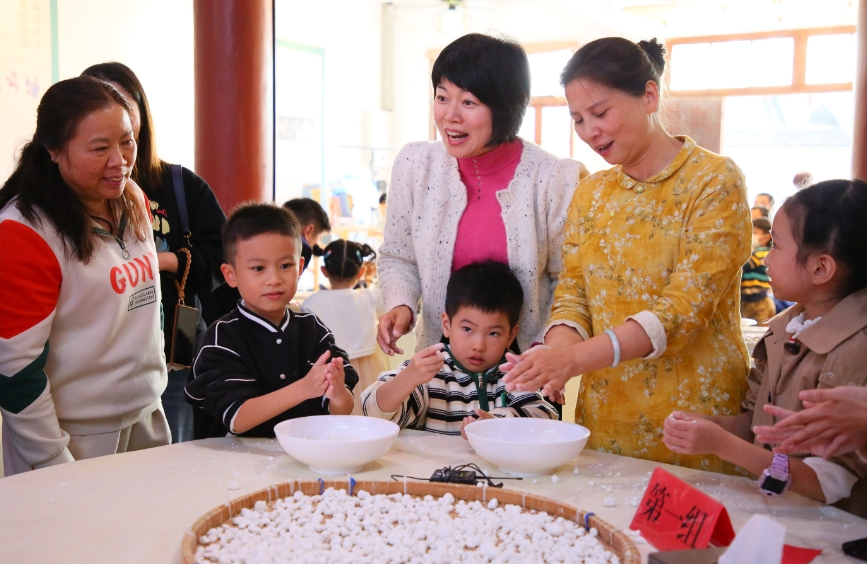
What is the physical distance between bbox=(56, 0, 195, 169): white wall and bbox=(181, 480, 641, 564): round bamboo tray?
13.3ft

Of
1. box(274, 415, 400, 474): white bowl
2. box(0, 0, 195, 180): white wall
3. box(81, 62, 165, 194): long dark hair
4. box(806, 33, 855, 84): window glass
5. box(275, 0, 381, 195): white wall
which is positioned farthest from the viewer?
box(806, 33, 855, 84): window glass

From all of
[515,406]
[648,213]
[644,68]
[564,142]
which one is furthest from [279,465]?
[564,142]

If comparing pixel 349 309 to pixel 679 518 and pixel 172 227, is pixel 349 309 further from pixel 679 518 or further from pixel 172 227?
pixel 679 518

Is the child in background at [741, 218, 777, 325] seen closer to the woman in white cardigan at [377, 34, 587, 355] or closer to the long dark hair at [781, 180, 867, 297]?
the woman in white cardigan at [377, 34, 587, 355]

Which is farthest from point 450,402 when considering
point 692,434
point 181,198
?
point 181,198

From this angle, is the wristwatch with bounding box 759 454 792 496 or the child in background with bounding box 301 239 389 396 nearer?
the wristwatch with bounding box 759 454 792 496

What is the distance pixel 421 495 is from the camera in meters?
1.34

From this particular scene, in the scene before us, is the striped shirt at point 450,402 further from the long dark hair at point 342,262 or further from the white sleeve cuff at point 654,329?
the long dark hair at point 342,262

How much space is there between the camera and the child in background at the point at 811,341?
1.33 metres

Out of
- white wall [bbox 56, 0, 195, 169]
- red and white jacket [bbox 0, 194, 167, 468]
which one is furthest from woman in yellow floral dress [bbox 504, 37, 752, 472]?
white wall [bbox 56, 0, 195, 169]

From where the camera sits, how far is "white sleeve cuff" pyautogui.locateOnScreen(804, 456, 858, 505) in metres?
1.33

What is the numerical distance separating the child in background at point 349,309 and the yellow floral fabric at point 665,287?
198 cm

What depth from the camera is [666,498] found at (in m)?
1.18

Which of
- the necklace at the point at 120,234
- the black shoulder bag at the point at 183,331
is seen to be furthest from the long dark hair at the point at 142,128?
the necklace at the point at 120,234
